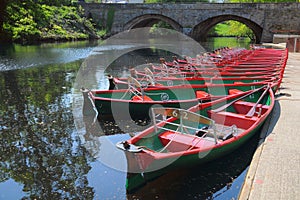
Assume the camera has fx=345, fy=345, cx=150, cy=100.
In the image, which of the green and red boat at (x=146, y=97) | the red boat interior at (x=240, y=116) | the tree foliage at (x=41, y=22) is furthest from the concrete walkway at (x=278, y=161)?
the tree foliage at (x=41, y=22)

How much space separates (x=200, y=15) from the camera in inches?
1485

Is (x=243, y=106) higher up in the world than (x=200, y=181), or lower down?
higher up

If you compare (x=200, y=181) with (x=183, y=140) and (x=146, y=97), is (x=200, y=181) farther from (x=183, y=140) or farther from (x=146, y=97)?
(x=146, y=97)

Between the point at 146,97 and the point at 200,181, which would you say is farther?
the point at 146,97

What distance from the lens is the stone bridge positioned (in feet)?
114

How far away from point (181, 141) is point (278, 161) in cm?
148

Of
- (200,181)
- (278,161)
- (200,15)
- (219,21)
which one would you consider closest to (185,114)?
(200,181)

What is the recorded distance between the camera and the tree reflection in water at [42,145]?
213 inches

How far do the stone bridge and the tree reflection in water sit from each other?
2767cm

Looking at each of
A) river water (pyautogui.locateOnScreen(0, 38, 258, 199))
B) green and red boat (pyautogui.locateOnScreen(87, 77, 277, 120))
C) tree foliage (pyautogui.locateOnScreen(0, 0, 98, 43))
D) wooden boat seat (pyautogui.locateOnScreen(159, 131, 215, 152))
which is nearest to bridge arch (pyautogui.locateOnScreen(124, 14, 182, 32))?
tree foliage (pyautogui.locateOnScreen(0, 0, 98, 43))

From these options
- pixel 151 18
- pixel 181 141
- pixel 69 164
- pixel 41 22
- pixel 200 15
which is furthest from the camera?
pixel 151 18

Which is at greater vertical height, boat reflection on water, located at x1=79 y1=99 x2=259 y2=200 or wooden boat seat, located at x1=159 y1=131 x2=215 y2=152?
wooden boat seat, located at x1=159 y1=131 x2=215 y2=152

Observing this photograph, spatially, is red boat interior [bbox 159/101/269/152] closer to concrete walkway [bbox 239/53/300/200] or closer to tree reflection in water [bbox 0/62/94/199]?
concrete walkway [bbox 239/53/300/200]

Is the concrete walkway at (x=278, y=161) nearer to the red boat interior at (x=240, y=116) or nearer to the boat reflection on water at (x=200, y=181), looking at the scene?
the red boat interior at (x=240, y=116)
